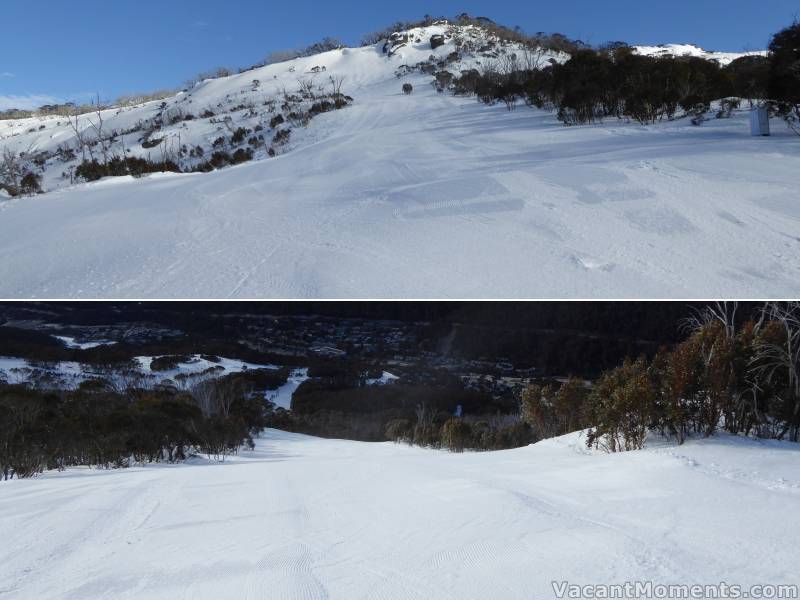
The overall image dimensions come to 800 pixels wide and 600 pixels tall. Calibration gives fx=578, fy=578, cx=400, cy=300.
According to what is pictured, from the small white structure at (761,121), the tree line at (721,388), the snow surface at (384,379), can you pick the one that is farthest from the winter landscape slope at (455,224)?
the snow surface at (384,379)

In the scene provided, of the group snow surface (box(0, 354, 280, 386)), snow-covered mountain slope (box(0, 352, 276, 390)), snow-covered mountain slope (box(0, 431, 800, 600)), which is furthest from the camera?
snow surface (box(0, 354, 280, 386))

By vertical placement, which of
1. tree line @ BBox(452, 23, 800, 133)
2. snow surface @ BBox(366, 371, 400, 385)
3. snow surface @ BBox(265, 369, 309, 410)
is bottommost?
snow surface @ BBox(265, 369, 309, 410)

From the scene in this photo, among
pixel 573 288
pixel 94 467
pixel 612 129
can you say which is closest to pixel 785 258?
pixel 573 288

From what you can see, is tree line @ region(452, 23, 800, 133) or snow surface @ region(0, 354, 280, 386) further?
snow surface @ region(0, 354, 280, 386)

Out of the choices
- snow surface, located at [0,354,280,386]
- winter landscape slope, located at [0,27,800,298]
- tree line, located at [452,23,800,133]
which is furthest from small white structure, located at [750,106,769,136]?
snow surface, located at [0,354,280,386]

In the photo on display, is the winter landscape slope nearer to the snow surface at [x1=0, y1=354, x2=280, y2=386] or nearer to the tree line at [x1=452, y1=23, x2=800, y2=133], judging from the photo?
the tree line at [x1=452, y1=23, x2=800, y2=133]

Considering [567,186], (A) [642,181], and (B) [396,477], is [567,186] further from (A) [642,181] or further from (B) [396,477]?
(B) [396,477]

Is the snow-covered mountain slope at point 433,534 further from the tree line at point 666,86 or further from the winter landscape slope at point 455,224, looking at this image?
the tree line at point 666,86

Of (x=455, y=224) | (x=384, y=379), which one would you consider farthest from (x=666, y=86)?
(x=384, y=379)
